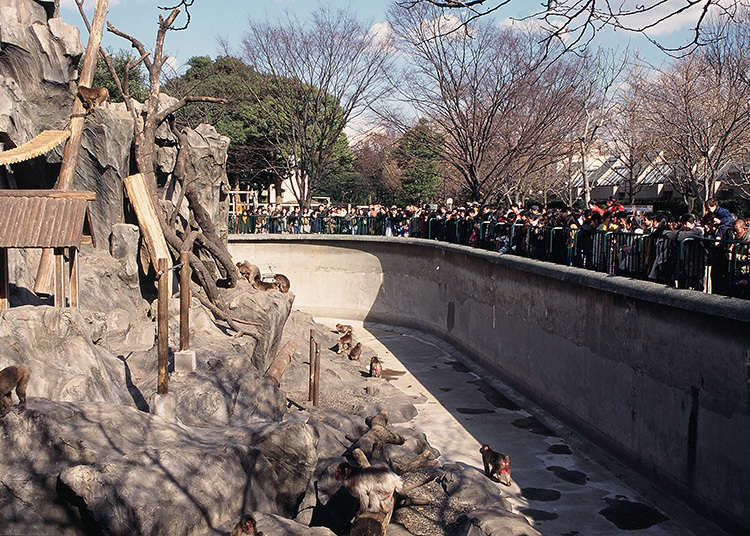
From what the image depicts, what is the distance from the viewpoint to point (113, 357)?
15.8 metres

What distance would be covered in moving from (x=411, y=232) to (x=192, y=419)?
21.1 meters

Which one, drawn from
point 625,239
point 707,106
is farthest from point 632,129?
point 625,239

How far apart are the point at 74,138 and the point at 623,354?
1514cm

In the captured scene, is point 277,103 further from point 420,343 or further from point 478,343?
point 478,343

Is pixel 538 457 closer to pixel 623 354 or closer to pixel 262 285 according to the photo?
pixel 623 354

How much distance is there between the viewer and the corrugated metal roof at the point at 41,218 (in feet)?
48.5

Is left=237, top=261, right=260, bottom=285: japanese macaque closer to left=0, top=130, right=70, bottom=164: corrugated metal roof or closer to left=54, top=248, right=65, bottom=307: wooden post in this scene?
left=0, top=130, right=70, bottom=164: corrugated metal roof

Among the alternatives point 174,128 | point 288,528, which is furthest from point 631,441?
point 174,128

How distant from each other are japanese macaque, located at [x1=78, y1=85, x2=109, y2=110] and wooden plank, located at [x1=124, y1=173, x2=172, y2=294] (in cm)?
248

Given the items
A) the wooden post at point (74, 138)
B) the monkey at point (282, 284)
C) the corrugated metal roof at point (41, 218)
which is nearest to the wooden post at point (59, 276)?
the corrugated metal roof at point (41, 218)

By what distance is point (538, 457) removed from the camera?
16.4m

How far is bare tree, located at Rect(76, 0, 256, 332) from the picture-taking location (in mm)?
24078

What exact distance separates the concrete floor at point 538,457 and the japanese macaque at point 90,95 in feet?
38.9

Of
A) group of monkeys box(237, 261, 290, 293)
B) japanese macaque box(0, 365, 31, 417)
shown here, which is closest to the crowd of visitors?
group of monkeys box(237, 261, 290, 293)
